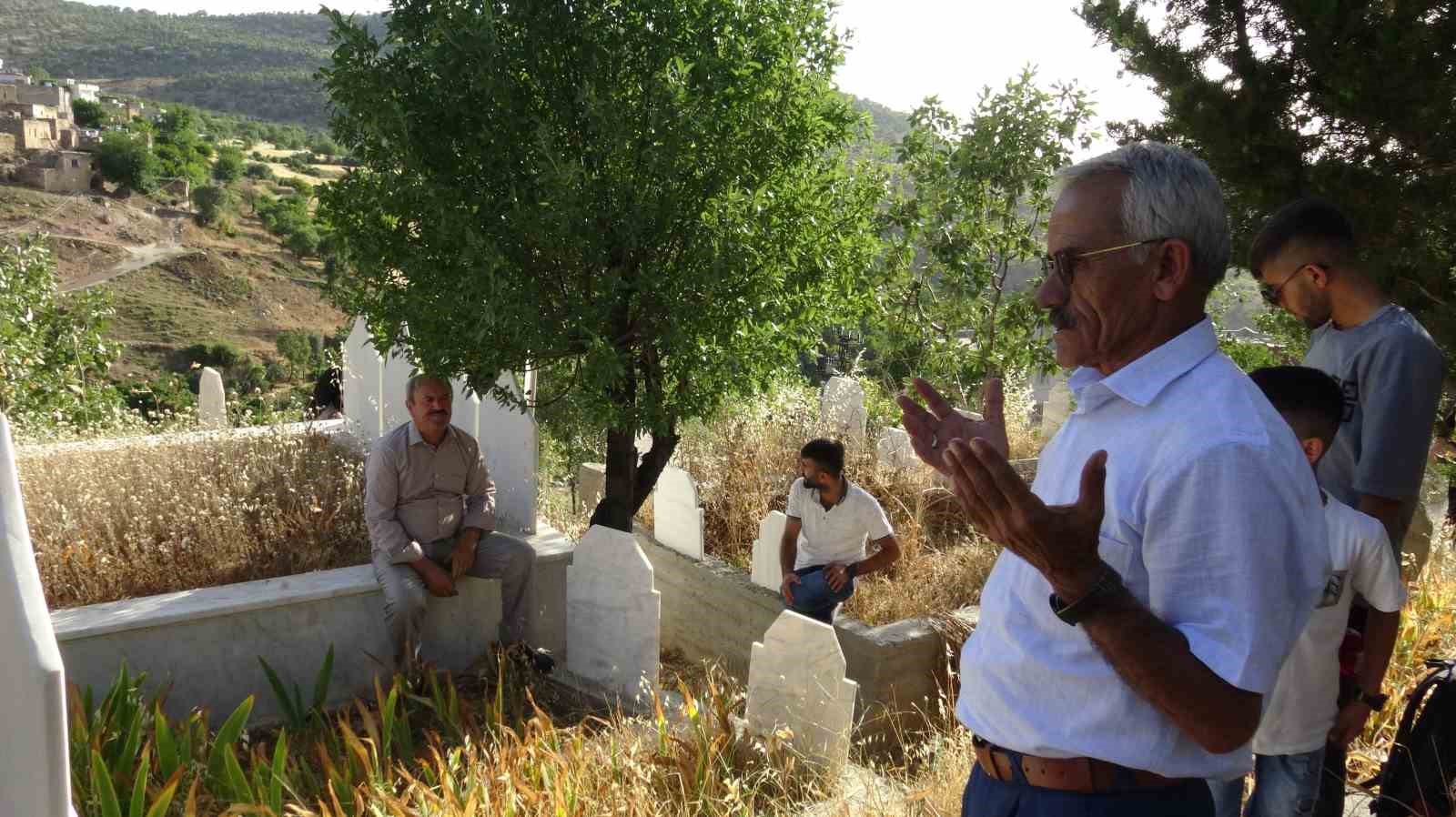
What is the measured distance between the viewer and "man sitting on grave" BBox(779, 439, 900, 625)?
5082mm

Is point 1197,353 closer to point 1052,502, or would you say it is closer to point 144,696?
point 1052,502

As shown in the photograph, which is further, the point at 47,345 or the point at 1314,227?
the point at 47,345

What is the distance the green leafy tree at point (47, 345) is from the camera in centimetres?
907

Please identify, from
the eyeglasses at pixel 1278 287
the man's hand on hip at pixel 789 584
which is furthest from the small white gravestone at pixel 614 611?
the eyeglasses at pixel 1278 287

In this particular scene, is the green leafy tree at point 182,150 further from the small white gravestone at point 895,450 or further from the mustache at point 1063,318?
the mustache at point 1063,318

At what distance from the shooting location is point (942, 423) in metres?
2.03

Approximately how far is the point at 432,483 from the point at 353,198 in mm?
1486

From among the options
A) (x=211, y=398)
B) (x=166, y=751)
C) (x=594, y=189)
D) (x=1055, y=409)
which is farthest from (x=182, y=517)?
(x=1055, y=409)

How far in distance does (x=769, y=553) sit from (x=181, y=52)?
11335 cm

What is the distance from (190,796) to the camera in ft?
9.86

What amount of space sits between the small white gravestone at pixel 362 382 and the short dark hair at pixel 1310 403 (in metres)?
6.08

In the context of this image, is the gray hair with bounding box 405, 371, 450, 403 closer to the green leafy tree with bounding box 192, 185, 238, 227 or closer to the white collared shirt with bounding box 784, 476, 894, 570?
the white collared shirt with bounding box 784, 476, 894, 570

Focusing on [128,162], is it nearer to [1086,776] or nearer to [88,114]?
[88,114]

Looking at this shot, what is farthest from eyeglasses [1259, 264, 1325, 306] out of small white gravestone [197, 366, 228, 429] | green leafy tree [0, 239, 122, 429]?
green leafy tree [0, 239, 122, 429]
